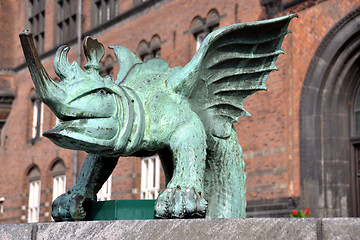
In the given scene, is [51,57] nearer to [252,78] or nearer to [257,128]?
[257,128]

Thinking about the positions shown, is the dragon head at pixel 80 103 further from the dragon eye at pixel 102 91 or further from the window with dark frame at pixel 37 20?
the window with dark frame at pixel 37 20

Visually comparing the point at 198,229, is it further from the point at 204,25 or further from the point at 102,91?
the point at 204,25

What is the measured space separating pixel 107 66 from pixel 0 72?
7.04 m

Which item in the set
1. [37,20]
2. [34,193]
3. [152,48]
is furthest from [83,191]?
[37,20]

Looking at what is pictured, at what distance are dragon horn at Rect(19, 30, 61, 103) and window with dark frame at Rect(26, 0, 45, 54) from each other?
2103 centimetres

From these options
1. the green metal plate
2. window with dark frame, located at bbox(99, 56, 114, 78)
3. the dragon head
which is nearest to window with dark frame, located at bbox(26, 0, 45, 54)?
window with dark frame, located at bbox(99, 56, 114, 78)

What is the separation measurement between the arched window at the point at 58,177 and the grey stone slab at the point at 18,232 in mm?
18090

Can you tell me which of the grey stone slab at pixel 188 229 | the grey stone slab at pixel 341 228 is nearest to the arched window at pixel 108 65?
the grey stone slab at pixel 188 229

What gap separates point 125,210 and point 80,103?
2.06 feet

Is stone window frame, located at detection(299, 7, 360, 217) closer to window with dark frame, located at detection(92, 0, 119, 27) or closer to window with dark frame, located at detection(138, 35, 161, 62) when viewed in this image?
window with dark frame, located at detection(138, 35, 161, 62)

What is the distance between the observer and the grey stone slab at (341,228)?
7.48 ft

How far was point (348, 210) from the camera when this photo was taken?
11.7m

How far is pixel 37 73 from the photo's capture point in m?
2.97

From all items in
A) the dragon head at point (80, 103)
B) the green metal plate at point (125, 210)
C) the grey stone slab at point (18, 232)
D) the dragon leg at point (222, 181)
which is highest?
the dragon head at point (80, 103)
